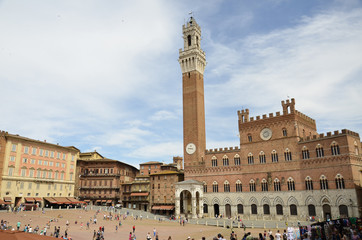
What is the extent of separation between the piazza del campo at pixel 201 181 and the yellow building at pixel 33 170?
211 millimetres

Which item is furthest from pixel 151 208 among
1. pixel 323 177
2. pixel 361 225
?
pixel 361 225

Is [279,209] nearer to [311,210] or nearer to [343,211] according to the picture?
[311,210]

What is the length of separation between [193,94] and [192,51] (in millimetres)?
10774

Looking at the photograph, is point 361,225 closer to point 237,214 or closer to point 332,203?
point 332,203

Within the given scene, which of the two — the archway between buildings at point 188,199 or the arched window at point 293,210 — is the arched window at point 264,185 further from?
the archway between buildings at point 188,199

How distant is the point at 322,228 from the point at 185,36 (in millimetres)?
58062

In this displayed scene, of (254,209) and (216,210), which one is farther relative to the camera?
(216,210)

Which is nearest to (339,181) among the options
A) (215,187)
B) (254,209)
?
(254,209)

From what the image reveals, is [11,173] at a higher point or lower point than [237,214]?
higher

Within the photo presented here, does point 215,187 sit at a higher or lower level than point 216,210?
higher

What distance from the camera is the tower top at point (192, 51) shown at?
68188mm

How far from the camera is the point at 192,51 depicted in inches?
2689

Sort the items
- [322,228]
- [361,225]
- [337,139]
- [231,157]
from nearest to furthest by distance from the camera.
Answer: [322,228] < [361,225] < [337,139] < [231,157]

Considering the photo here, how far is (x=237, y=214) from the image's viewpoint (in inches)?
2154
